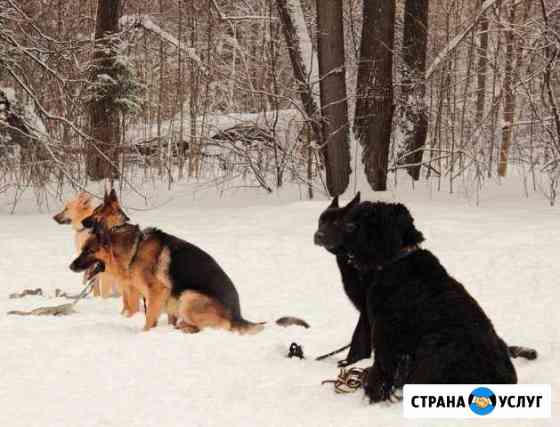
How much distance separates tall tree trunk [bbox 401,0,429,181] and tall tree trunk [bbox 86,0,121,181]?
6.68m

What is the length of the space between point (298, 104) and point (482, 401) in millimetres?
12483

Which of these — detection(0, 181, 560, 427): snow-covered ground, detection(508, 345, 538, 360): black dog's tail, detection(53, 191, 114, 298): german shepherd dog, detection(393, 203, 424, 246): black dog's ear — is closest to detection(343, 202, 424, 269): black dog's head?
detection(393, 203, 424, 246): black dog's ear

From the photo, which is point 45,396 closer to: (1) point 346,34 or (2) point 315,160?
(2) point 315,160

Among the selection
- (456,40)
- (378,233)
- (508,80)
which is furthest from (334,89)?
(378,233)

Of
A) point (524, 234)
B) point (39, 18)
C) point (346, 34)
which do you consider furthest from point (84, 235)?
point (346, 34)

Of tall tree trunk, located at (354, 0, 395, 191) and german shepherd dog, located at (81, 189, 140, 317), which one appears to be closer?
german shepherd dog, located at (81, 189, 140, 317)

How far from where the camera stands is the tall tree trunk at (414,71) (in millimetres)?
15828

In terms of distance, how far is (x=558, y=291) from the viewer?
24.6 ft

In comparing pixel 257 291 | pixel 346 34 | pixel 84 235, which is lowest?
pixel 257 291

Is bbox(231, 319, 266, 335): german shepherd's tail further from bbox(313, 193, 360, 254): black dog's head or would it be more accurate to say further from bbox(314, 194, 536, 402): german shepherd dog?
bbox(313, 193, 360, 254): black dog's head

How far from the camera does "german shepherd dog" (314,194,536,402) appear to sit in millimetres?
3480

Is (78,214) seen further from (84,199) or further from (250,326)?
(250,326)

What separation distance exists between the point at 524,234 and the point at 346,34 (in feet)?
28.6

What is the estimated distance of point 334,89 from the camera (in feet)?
47.7
